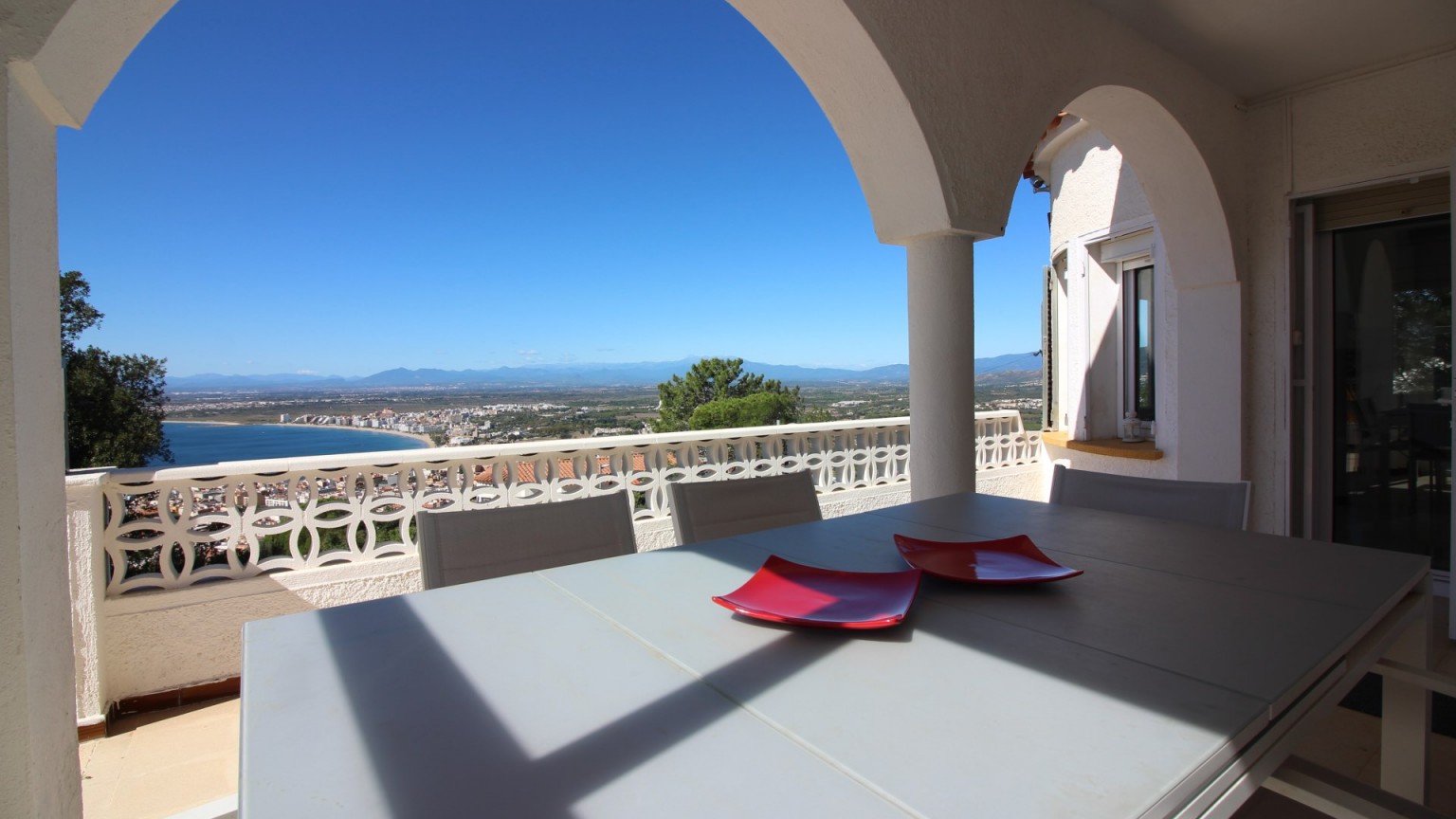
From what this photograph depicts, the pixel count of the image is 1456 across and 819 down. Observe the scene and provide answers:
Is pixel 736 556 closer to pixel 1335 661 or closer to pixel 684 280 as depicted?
pixel 1335 661

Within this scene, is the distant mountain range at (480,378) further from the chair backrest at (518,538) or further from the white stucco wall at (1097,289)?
the chair backrest at (518,538)

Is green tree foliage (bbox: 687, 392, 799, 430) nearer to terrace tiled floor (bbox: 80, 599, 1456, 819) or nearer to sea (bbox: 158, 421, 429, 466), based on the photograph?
sea (bbox: 158, 421, 429, 466)

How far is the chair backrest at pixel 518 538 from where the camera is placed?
1.49 metres

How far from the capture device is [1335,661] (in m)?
0.89

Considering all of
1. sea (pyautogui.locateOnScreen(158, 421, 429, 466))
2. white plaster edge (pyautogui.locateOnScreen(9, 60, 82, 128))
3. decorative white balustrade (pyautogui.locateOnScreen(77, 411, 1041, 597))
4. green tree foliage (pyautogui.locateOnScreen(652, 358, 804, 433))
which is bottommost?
decorative white balustrade (pyautogui.locateOnScreen(77, 411, 1041, 597))

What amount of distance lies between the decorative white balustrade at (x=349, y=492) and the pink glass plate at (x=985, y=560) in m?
2.05

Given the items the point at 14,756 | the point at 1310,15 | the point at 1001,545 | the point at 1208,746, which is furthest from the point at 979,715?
the point at 1310,15

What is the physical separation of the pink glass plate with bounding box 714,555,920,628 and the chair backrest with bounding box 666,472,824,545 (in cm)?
64

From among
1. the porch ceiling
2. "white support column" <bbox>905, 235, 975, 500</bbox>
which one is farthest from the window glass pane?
"white support column" <bbox>905, 235, 975, 500</bbox>

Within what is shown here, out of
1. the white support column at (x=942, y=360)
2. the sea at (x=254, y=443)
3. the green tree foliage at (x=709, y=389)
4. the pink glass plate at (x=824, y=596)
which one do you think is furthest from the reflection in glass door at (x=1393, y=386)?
the green tree foliage at (x=709, y=389)

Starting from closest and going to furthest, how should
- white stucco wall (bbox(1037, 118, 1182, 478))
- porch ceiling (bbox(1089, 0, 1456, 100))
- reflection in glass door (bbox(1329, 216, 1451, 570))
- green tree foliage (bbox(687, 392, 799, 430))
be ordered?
porch ceiling (bbox(1089, 0, 1456, 100)) → reflection in glass door (bbox(1329, 216, 1451, 570)) → white stucco wall (bbox(1037, 118, 1182, 478)) → green tree foliage (bbox(687, 392, 799, 430))

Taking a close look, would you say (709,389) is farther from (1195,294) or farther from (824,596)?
(824,596)

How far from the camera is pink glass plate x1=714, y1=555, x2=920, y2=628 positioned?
38.0 inches

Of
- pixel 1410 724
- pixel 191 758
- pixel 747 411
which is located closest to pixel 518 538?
pixel 191 758
